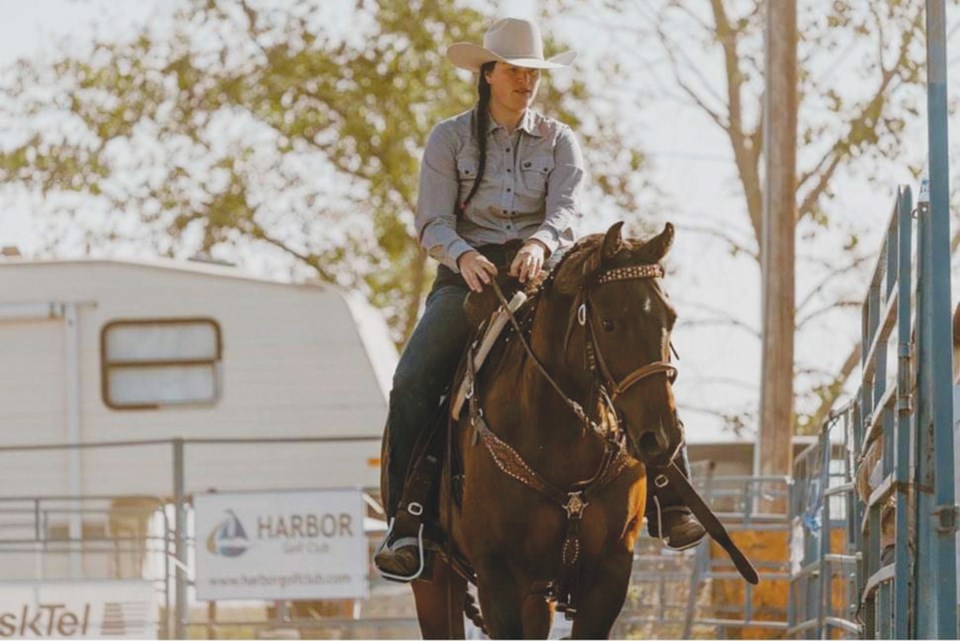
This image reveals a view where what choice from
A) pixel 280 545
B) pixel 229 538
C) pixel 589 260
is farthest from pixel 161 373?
pixel 589 260

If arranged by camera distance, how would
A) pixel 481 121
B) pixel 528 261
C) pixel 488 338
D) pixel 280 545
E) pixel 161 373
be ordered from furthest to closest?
pixel 161 373
pixel 280 545
pixel 481 121
pixel 488 338
pixel 528 261

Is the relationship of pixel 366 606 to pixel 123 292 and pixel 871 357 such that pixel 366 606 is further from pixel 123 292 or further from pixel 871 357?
pixel 871 357

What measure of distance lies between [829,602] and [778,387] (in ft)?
31.0

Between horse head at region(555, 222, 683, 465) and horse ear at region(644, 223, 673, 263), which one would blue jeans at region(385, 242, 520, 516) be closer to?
horse head at region(555, 222, 683, 465)

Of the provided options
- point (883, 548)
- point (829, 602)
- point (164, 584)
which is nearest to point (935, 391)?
point (883, 548)

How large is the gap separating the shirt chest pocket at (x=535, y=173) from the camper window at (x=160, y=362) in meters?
13.3

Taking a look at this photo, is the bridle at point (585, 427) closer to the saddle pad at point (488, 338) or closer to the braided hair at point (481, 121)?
the saddle pad at point (488, 338)

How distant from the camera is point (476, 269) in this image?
26.7 feet

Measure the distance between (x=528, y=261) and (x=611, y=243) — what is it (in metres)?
0.53

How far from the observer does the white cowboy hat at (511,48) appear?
8.34 metres

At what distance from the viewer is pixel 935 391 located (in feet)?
21.1

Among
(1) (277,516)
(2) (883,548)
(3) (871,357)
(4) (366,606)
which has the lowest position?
(4) (366,606)

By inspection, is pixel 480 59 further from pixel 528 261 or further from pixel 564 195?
pixel 528 261

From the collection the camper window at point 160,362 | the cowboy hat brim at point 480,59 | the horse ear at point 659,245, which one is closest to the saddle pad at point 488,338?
the horse ear at point 659,245
